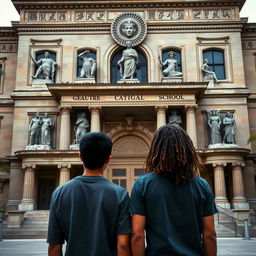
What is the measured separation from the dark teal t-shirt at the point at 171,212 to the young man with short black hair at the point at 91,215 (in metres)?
0.18

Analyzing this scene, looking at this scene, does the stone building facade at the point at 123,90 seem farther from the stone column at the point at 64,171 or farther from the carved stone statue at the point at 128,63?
the carved stone statue at the point at 128,63

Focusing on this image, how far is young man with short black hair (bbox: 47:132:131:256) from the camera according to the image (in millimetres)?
3123

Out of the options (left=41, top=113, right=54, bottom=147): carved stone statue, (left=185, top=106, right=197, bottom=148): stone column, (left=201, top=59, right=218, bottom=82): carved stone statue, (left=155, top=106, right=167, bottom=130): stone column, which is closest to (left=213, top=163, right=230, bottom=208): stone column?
(left=185, top=106, right=197, bottom=148): stone column

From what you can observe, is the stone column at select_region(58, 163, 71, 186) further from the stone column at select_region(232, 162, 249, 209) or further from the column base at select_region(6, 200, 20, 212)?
the stone column at select_region(232, 162, 249, 209)

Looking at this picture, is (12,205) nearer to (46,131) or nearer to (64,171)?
(64,171)

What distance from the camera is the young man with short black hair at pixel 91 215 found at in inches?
123

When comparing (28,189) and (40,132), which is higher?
(40,132)

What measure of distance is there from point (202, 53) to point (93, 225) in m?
27.5

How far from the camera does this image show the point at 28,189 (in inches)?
940

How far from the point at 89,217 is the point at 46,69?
25.9m

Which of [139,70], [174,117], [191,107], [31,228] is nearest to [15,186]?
[31,228]

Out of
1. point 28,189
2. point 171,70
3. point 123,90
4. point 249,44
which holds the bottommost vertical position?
point 28,189

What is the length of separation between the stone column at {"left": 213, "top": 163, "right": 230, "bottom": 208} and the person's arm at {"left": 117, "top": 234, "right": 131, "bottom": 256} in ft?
70.0

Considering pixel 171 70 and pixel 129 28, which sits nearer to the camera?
pixel 171 70
